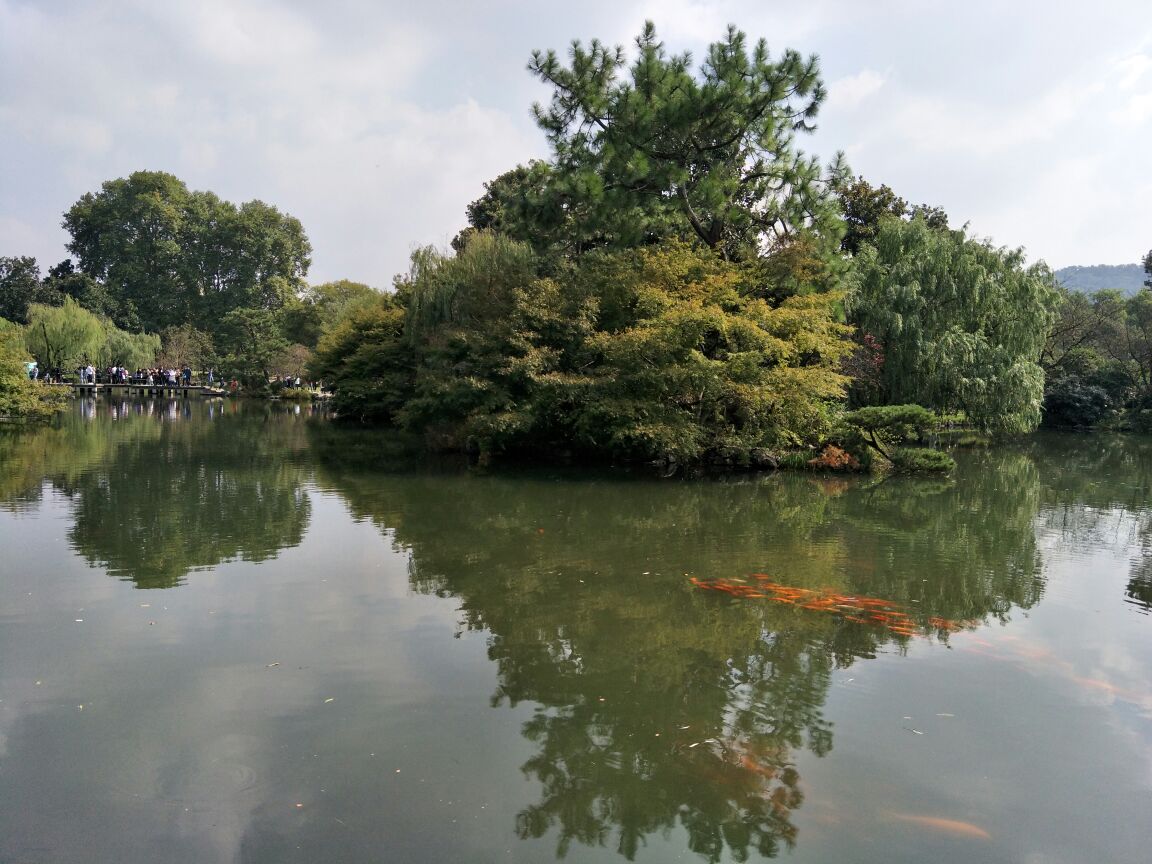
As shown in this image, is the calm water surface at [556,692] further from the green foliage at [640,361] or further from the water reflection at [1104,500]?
the green foliage at [640,361]

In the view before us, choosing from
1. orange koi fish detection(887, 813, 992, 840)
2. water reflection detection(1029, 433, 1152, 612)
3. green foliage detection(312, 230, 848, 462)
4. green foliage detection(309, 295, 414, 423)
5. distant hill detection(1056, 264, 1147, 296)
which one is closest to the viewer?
orange koi fish detection(887, 813, 992, 840)

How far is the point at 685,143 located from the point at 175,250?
50040 millimetres

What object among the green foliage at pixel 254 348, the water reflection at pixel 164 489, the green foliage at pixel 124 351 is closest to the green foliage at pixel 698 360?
the water reflection at pixel 164 489

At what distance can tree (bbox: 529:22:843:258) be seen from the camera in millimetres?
14461

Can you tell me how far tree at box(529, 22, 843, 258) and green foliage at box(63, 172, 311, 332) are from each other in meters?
44.3

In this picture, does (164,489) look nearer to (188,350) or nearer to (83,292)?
(188,350)

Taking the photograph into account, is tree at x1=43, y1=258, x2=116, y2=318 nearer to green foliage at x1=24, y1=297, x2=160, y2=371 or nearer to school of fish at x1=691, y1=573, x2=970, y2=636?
green foliage at x1=24, y1=297, x2=160, y2=371

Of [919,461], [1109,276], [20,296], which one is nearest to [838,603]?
[919,461]

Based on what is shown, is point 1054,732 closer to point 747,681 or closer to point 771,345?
point 747,681

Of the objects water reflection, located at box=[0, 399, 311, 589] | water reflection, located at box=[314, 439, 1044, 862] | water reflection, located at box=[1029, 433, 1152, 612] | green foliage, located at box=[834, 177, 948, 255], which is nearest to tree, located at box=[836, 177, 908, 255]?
green foliage, located at box=[834, 177, 948, 255]

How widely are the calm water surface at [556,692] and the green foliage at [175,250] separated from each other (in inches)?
2005

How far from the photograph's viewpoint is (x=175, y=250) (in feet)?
181

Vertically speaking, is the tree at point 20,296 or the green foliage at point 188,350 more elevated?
the tree at point 20,296

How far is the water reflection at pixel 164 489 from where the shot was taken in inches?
327
